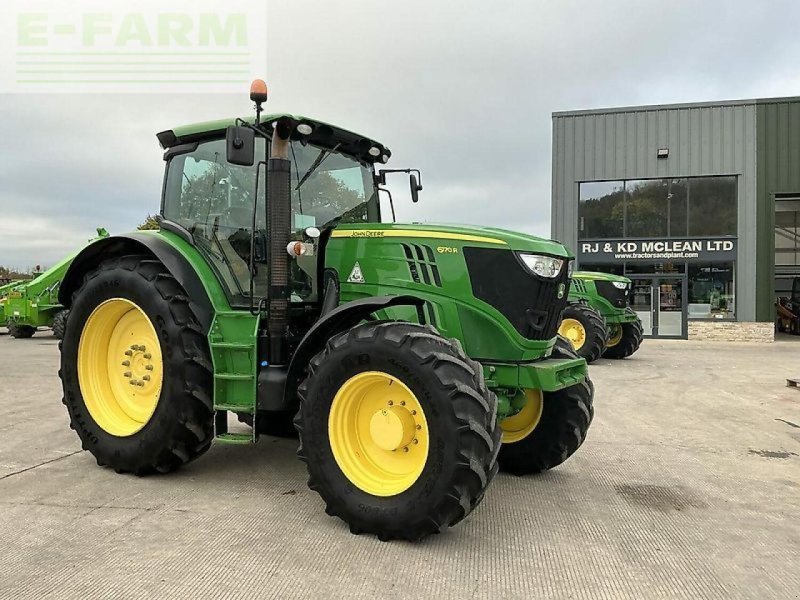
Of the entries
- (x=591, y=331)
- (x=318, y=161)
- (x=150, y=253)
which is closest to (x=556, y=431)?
(x=318, y=161)

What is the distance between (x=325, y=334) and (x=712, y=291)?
1990 cm

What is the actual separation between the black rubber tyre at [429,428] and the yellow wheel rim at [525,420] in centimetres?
130

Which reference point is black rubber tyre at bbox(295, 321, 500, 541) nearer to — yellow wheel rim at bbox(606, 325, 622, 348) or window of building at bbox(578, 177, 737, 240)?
yellow wheel rim at bbox(606, 325, 622, 348)

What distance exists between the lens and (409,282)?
3998 mm

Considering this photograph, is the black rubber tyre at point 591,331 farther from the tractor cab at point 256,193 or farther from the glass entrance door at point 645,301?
the glass entrance door at point 645,301

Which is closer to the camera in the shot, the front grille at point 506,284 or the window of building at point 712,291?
the front grille at point 506,284

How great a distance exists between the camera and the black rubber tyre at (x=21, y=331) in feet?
58.6

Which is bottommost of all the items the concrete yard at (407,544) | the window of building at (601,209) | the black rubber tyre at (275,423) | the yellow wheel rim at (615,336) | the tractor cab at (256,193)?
the concrete yard at (407,544)

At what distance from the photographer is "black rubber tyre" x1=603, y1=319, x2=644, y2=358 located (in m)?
13.8

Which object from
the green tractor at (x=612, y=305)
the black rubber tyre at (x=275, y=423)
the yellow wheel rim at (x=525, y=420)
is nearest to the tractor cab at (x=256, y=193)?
the black rubber tyre at (x=275, y=423)

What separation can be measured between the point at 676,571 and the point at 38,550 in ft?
10.5

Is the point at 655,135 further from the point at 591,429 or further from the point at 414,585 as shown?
the point at 414,585

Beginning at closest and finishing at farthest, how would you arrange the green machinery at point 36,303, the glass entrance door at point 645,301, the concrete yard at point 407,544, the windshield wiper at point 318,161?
1. the concrete yard at point 407,544
2. the windshield wiper at point 318,161
3. the green machinery at point 36,303
4. the glass entrance door at point 645,301

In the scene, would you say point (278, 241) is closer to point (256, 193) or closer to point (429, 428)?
point (256, 193)
